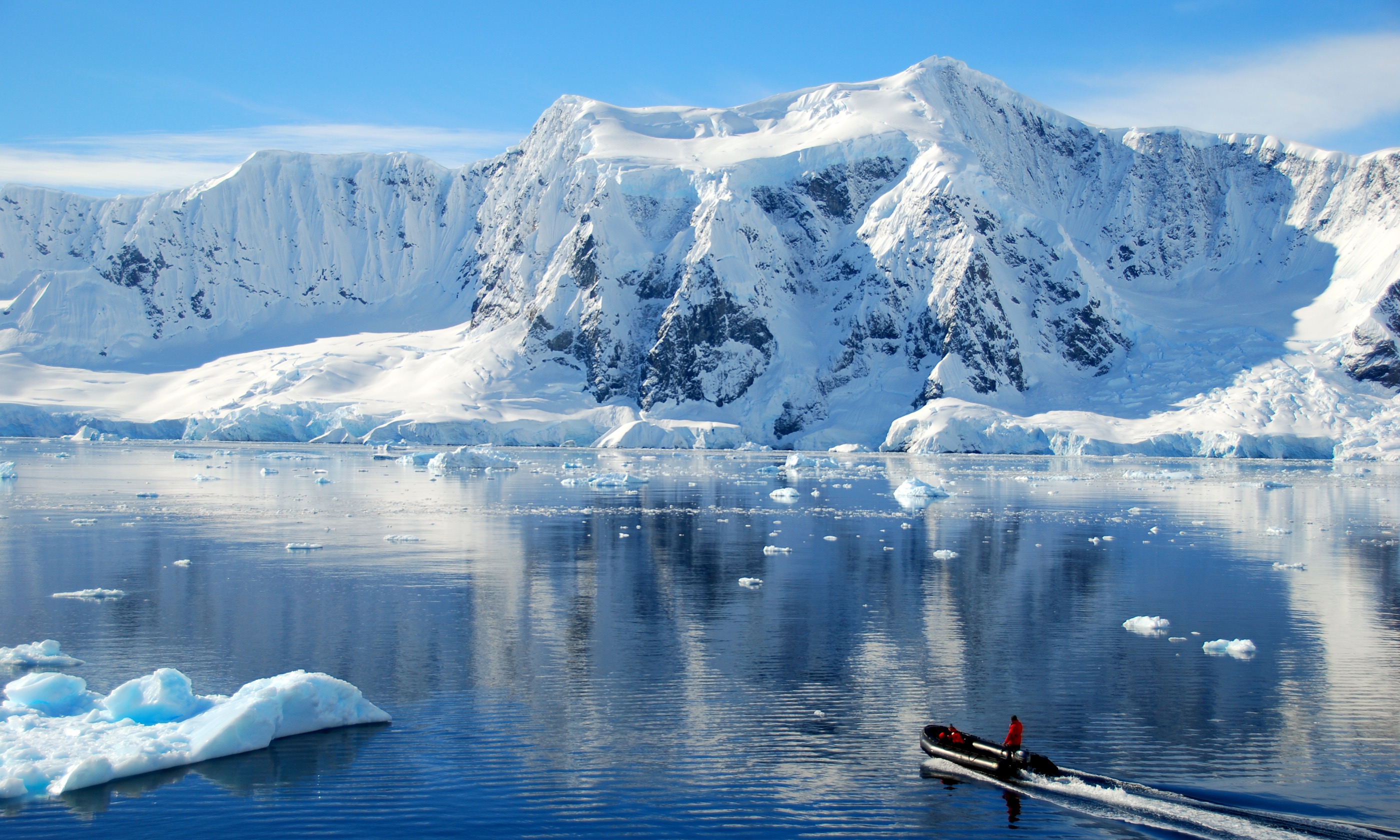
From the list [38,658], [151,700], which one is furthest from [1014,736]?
[38,658]

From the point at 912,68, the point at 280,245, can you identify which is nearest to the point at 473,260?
the point at 280,245

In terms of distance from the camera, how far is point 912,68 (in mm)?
150375

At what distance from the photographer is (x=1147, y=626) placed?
979 inches

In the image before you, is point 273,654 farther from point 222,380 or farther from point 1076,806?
point 222,380

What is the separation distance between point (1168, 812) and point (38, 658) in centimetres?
1874

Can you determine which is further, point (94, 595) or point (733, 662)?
point (94, 595)

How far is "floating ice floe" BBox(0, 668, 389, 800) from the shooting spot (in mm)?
14742

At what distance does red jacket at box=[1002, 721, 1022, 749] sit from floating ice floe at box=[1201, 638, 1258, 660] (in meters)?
9.00

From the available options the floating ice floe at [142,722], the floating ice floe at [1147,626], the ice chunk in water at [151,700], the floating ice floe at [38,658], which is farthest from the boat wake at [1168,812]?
the floating ice floe at [38,658]

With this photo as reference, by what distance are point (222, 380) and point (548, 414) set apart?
39.7 meters

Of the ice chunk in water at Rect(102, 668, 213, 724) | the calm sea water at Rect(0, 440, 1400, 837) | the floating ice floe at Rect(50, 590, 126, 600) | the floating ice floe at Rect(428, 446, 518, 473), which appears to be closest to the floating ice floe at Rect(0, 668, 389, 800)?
the ice chunk in water at Rect(102, 668, 213, 724)

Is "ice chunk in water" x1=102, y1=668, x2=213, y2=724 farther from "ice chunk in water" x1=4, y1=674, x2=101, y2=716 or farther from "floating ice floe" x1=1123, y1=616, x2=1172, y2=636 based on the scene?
"floating ice floe" x1=1123, y1=616, x2=1172, y2=636

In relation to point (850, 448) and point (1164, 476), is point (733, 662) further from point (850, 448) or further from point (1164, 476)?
point (850, 448)

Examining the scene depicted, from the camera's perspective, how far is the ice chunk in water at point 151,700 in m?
16.6
